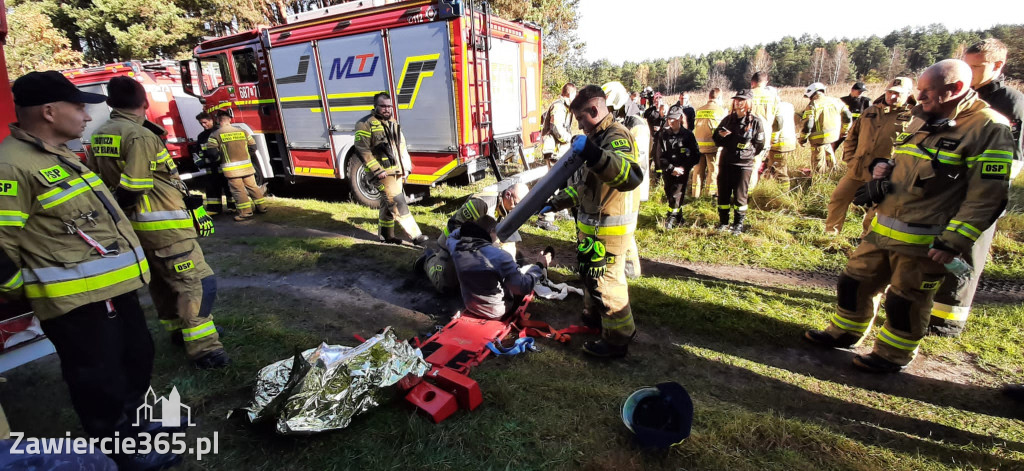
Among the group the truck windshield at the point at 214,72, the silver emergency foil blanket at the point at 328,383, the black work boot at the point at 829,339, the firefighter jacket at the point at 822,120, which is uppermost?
A: the truck windshield at the point at 214,72

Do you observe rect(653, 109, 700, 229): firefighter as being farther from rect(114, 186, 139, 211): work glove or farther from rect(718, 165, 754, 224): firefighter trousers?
rect(114, 186, 139, 211): work glove

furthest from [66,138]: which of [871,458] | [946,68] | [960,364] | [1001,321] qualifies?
[1001,321]

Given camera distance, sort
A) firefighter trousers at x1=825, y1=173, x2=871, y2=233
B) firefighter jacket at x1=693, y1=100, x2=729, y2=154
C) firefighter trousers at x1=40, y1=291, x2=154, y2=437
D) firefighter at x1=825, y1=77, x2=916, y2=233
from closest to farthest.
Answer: firefighter trousers at x1=40, y1=291, x2=154, y2=437 → firefighter at x1=825, y1=77, x2=916, y2=233 → firefighter trousers at x1=825, y1=173, x2=871, y2=233 → firefighter jacket at x1=693, y1=100, x2=729, y2=154

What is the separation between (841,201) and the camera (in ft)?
17.2

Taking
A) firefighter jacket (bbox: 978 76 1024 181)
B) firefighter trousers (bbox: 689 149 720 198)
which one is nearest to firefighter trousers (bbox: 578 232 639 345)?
firefighter jacket (bbox: 978 76 1024 181)

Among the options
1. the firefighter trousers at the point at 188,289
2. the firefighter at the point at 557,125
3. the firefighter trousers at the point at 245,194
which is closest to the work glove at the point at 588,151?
the firefighter trousers at the point at 188,289

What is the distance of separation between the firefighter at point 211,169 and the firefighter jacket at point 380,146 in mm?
3338

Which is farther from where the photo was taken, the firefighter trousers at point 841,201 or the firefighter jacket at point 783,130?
the firefighter jacket at point 783,130

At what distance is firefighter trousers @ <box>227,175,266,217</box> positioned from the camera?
744 cm

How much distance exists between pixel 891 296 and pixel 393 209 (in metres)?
5.00

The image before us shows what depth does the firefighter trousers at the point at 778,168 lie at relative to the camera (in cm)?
731

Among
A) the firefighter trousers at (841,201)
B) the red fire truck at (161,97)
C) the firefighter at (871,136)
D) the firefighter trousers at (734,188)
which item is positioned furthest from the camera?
the red fire truck at (161,97)

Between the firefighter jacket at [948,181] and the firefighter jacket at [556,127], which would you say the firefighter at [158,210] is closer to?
the firefighter jacket at [948,181]

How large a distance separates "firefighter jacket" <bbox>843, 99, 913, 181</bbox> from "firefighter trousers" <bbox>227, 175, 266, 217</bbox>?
349 inches
